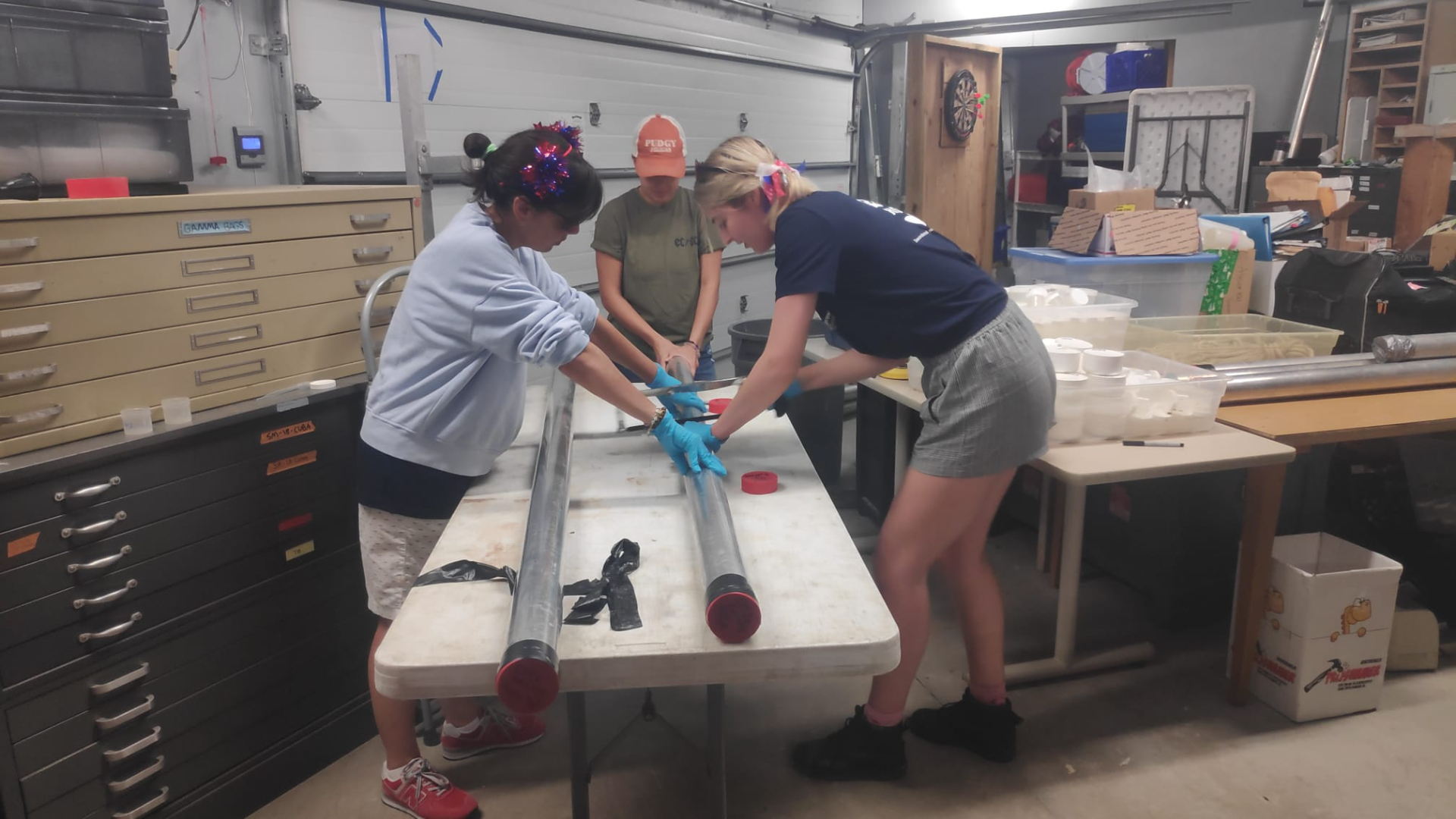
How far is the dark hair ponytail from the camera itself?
1.63m

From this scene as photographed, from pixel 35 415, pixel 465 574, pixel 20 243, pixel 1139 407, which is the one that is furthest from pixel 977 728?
pixel 20 243

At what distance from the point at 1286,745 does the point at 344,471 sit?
236cm

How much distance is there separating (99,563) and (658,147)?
5.73 feet

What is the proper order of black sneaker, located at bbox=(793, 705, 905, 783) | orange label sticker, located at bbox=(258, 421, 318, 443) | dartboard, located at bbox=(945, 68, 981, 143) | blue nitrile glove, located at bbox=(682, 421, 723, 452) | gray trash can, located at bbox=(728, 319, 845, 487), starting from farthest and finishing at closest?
dartboard, located at bbox=(945, 68, 981, 143) → gray trash can, located at bbox=(728, 319, 845, 487) → black sneaker, located at bbox=(793, 705, 905, 783) → orange label sticker, located at bbox=(258, 421, 318, 443) → blue nitrile glove, located at bbox=(682, 421, 723, 452)

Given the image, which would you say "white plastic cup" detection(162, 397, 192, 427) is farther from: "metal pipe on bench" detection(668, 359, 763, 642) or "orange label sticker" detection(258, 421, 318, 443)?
"metal pipe on bench" detection(668, 359, 763, 642)

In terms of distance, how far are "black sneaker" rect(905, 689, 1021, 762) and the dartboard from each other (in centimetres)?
467

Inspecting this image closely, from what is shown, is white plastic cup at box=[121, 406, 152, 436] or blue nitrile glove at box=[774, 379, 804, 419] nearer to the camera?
white plastic cup at box=[121, 406, 152, 436]

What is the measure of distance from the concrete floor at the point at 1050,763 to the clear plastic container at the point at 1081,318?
95 cm

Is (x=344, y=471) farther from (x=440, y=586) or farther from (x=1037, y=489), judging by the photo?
(x=1037, y=489)

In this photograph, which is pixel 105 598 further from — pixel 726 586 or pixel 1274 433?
pixel 1274 433

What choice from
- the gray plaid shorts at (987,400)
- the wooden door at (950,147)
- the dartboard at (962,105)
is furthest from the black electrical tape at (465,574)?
the dartboard at (962,105)

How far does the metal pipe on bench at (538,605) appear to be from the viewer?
1.03 meters

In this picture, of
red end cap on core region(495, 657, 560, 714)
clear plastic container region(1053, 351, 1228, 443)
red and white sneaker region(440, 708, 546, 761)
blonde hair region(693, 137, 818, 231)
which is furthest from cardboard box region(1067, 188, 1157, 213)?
red end cap on core region(495, 657, 560, 714)

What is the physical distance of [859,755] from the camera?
6.84ft
